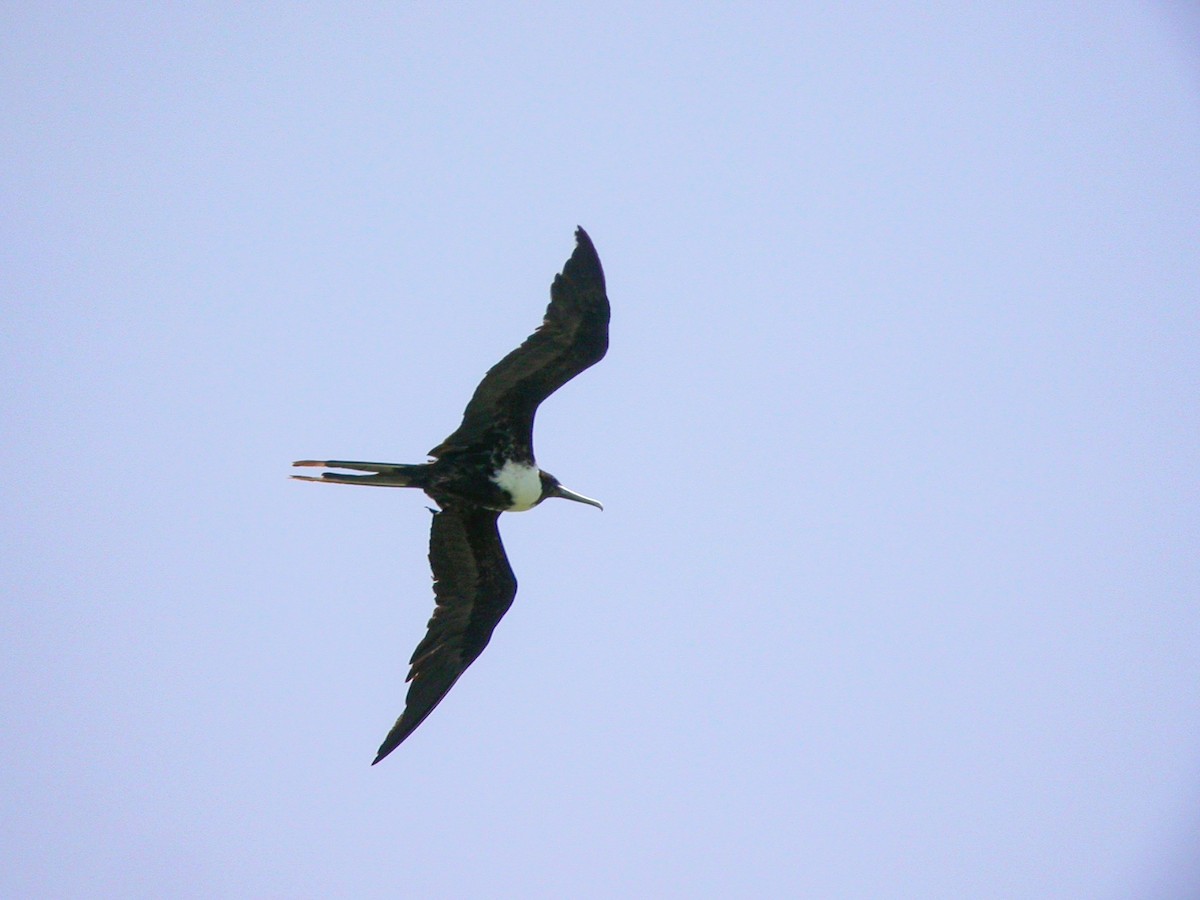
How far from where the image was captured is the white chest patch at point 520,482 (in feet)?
26.8

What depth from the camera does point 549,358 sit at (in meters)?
7.82

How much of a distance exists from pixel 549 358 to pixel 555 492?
121 centimetres

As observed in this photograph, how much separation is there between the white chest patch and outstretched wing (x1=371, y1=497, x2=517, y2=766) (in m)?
0.22

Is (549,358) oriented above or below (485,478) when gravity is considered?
above

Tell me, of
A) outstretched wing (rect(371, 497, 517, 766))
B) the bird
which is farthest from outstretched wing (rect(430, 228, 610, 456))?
outstretched wing (rect(371, 497, 517, 766))

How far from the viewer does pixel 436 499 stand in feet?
26.9

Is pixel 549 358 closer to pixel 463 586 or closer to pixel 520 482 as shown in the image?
pixel 520 482

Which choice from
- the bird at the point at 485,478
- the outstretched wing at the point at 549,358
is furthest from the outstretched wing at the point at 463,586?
the outstretched wing at the point at 549,358

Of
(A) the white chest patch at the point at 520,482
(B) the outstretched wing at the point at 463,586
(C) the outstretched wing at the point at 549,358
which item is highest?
(C) the outstretched wing at the point at 549,358

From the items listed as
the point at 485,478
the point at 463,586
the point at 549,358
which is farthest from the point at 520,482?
the point at 549,358

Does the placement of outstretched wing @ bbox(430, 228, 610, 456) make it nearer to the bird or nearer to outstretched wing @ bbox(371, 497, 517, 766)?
the bird

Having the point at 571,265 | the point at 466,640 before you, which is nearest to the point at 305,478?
the point at 466,640

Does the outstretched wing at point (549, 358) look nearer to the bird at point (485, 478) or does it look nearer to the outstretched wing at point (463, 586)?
the bird at point (485, 478)

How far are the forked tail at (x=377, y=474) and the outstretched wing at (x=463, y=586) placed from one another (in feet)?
1.39
